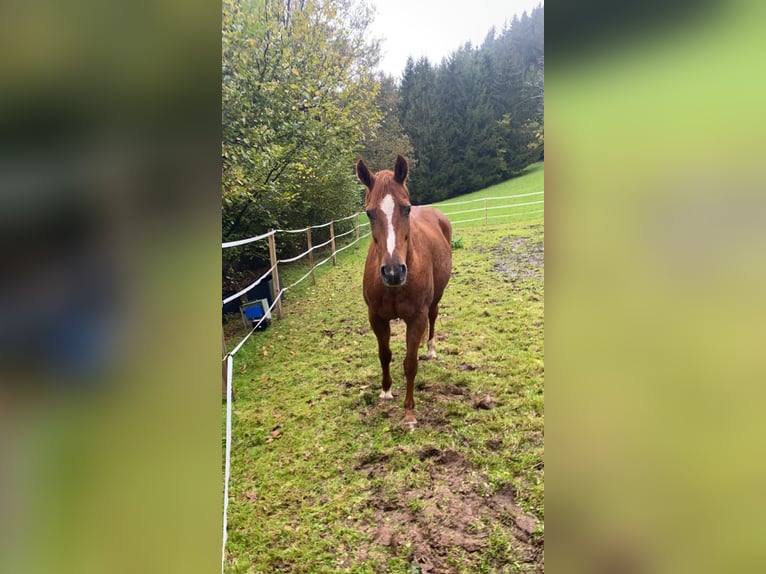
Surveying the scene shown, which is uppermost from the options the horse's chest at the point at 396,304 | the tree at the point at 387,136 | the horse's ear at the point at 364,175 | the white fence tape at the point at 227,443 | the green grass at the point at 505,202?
the tree at the point at 387,136

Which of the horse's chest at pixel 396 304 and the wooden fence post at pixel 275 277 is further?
the horse's chest at pixel 396 304

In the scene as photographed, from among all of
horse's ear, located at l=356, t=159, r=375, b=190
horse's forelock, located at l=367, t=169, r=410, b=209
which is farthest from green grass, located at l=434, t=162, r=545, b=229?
horse's ear, located at l=356, t=159, r=375, b=190

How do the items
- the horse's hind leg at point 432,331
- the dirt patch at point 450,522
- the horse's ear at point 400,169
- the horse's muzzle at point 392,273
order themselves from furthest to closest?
1. the horse's hind leg at point 432,331
2. the horse's muzzle at point 392,273
3. the horse's ear at point 400,169
4. the dirt patch at point 450,522

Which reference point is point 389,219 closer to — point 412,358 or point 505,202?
point 505,202

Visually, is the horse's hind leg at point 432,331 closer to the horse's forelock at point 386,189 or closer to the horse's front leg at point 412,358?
the horse's front leg at point 412,358

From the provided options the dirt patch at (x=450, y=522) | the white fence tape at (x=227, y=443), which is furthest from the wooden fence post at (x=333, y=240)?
the dirt patch at (x=450, y=522)

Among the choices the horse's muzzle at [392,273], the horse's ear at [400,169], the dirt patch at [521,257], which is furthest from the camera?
the horse's muzzle at [392,273]

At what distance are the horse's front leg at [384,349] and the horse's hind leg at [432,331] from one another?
0.56 feet

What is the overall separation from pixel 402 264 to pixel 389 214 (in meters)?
0.19

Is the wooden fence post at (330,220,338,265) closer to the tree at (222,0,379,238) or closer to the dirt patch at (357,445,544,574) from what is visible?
the tree at (222,0,379,238)

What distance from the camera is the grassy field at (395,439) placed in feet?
3.07
